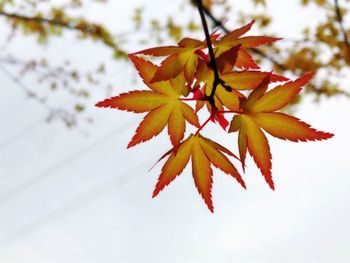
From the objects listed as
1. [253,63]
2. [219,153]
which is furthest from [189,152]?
[253,63]

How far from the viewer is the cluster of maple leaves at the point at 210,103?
0.48 m

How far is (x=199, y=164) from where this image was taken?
0.56 meters

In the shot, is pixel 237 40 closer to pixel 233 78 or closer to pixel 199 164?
pixel 233 78

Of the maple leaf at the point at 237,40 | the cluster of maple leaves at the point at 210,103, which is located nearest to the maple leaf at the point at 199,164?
the cluster of maple leaves at the point at 210,103

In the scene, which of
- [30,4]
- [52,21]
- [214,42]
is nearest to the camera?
[214,42]

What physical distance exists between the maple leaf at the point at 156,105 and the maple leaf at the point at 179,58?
→ 0.02 m

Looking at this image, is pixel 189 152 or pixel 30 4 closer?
pixel 189 152

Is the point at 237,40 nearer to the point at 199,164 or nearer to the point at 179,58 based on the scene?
the point at 179,58

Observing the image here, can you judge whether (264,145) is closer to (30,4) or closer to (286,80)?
(286,80)

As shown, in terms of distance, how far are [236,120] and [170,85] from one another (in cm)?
10

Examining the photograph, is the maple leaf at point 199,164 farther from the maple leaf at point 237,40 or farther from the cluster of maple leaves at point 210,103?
the maple leaf at point 237,40

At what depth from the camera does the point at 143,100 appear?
532 millimetres

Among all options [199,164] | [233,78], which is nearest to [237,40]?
[233,78]

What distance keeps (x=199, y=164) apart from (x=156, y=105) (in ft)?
0.36
